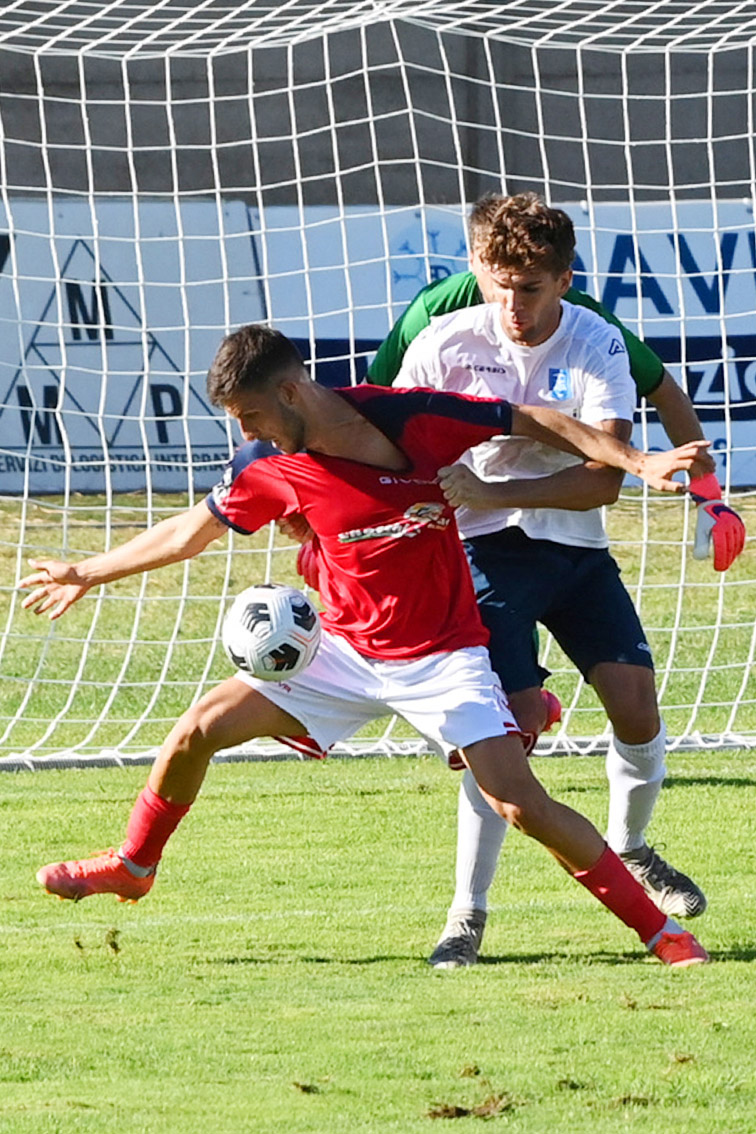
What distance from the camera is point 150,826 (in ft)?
17.3

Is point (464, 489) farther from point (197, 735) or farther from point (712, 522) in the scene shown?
point (197, 735)

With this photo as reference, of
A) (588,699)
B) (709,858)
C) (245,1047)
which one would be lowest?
(588,699)

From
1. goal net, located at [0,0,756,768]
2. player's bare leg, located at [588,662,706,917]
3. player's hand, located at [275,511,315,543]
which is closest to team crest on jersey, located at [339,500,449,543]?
player's hand, located at [275,511,315,543]

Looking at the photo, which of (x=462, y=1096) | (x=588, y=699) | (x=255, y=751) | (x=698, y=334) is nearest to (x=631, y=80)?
(x=698, y=334)

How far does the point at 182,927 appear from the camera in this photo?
18.6ft

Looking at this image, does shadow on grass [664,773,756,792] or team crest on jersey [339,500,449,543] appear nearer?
team crest on jersey [339,500,449,543]

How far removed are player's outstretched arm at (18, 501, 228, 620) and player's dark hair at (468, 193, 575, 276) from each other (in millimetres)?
1001

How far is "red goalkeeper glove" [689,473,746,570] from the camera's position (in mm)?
4902

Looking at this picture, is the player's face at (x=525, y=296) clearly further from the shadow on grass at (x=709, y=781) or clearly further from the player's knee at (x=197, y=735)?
the shadow on grass at (x=709, y=781)

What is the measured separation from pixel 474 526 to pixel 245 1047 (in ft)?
5.82

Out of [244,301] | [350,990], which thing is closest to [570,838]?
[350,990]

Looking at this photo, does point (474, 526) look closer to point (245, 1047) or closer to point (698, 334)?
point (245, 1047)

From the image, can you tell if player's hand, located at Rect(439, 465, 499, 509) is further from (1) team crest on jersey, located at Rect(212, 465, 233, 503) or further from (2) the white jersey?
(1) team crest on jersey, located at Rect(212, 465, 233, 503)

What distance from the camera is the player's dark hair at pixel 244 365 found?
4.84 metres
